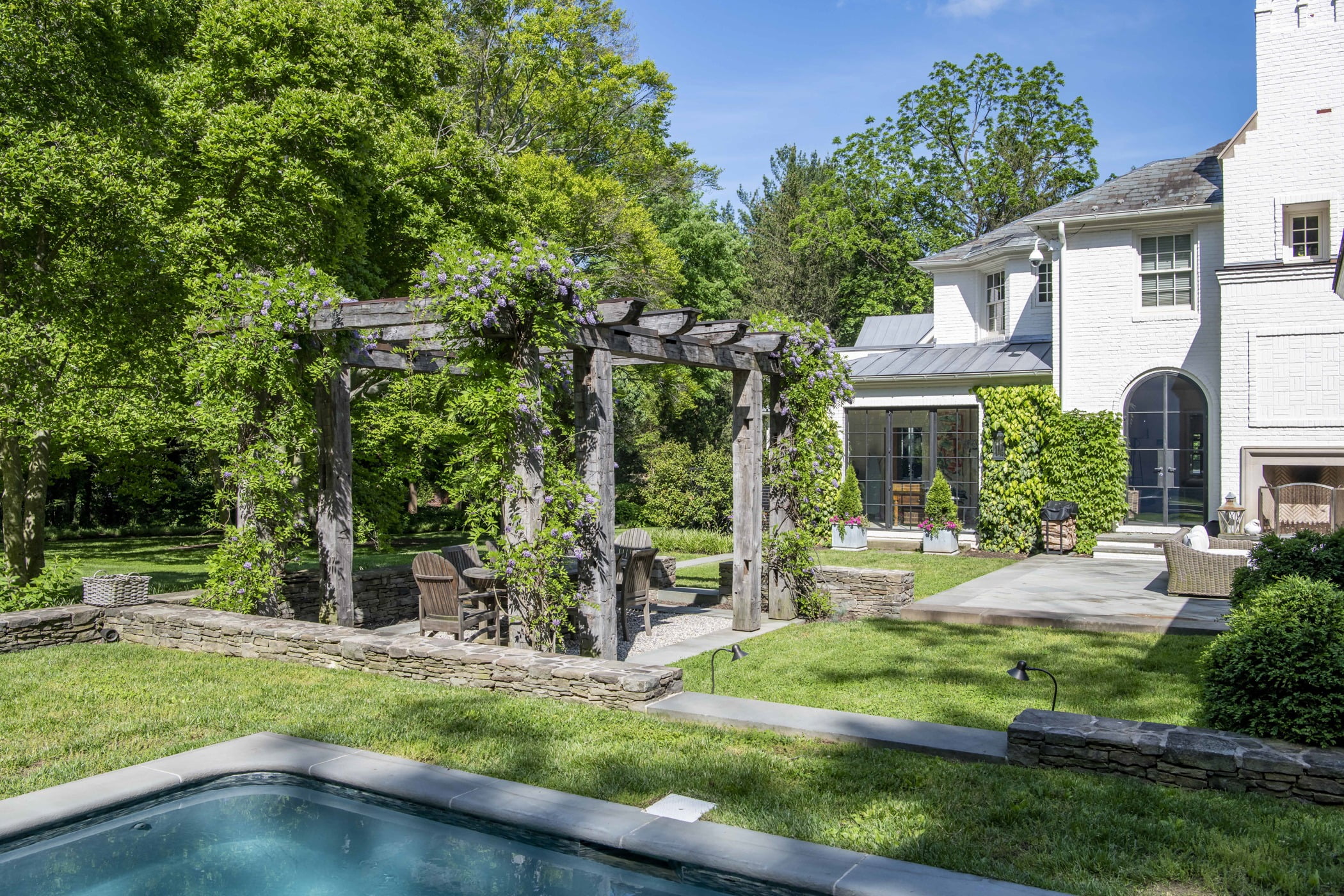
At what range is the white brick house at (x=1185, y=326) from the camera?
51.2 feet

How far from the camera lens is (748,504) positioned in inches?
416

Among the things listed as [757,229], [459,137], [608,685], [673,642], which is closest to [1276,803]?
[608,685]

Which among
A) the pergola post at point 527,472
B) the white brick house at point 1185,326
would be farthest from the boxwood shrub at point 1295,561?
the white brick house at point 1185,326

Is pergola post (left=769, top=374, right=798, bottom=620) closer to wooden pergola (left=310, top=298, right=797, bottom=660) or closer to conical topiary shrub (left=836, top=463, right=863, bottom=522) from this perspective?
wooden pergola (left=310, top=298, right=797, bottom=660)

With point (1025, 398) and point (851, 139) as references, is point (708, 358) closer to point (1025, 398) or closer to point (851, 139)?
point (1025, 398)

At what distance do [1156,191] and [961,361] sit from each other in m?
4.89

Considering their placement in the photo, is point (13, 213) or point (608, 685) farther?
point (13, 213)

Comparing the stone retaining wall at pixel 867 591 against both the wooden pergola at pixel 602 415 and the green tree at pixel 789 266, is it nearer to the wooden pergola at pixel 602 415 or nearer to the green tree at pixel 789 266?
the wooden pergola at pixel 602 415

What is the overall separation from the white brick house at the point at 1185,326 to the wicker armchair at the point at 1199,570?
15.5 ft

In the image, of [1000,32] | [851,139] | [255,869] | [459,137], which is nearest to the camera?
[255,869]

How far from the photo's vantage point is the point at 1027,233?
21.5 metres

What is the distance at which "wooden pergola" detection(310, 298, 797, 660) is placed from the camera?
8.33 m

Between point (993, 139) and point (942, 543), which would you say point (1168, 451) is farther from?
point (993, 139)

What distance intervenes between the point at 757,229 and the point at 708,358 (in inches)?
1220
